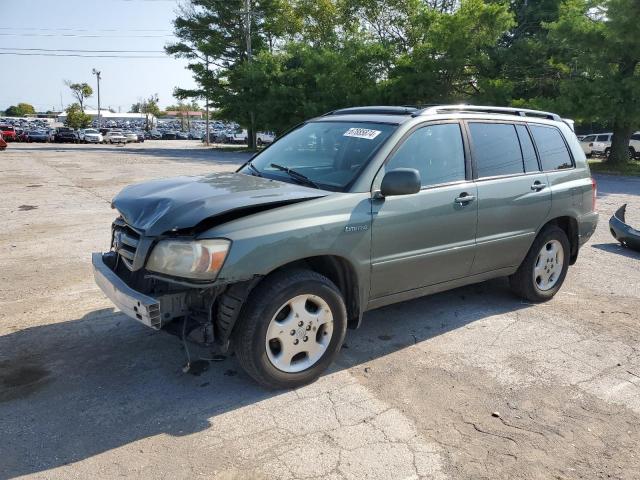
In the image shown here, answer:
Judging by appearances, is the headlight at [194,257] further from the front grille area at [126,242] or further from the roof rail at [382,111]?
the roof rail at [382,111]

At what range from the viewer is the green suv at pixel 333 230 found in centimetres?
326

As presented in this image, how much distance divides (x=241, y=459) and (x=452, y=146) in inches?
115

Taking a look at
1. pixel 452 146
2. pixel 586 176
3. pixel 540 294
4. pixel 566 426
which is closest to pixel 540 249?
pixel 540 294

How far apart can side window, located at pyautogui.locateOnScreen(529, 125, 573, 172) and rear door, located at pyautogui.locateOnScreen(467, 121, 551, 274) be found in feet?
0.42

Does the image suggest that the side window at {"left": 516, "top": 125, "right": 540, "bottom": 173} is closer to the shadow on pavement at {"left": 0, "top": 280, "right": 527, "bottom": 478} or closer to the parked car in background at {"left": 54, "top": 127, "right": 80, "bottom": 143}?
the shadow on pavement at {"left": 0, "top": 280, "right": 527, "bottom": 478}

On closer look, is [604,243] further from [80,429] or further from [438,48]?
[438,48]

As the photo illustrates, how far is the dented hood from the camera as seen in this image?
3262 mm

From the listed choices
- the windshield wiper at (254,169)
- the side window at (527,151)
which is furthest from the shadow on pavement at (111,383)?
the windshield wiper at (254,169)

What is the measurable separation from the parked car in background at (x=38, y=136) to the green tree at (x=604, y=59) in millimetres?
45913

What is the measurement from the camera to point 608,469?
2.84 m

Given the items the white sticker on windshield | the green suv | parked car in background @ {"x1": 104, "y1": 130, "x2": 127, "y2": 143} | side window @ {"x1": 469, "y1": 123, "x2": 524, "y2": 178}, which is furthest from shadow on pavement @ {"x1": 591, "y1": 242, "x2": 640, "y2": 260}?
parked car in background @ {"x1": 104, "y1": 130, "x2": 127, "y2": 143}

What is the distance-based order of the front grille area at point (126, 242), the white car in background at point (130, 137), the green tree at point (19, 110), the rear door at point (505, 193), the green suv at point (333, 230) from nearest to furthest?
the green suv at point (333, 230)
the front grille area at point (126, 242)
the rear door at point (505, 193)
the white car in background at point (130, 137)
the green tree at point (19, 110)

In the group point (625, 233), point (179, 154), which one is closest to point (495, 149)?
point (625, 233)

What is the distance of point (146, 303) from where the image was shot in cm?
→ 314
